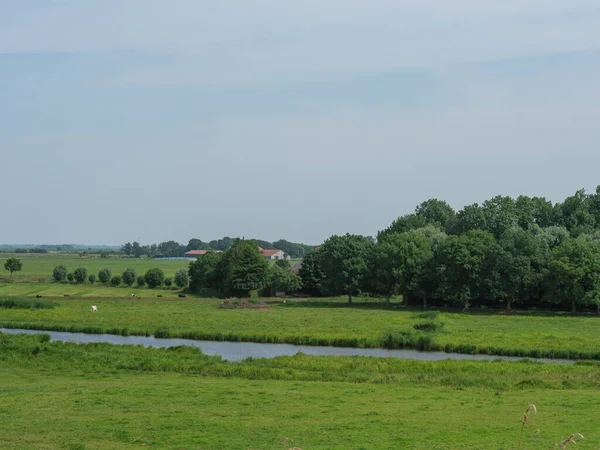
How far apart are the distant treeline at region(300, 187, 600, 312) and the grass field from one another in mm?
39322

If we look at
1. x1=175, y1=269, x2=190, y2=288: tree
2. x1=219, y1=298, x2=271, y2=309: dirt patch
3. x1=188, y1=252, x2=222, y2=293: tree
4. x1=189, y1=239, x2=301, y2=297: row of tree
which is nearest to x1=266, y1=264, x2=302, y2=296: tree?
x1=189, y1=239, x2=301, y2=297: row of tree

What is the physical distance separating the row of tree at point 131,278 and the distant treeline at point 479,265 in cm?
2730

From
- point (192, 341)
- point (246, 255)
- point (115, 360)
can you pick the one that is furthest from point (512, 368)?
point (246, 255)

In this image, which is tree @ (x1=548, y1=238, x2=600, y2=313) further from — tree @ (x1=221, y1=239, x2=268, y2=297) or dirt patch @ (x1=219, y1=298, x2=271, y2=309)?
tree @ (x1=221, y1=239, x2=268, y2=297)

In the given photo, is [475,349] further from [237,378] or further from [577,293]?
[577,293]

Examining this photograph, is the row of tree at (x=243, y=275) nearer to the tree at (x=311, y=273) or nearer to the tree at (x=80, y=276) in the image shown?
the tree at (x=311, y=273)

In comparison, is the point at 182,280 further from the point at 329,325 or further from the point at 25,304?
the point at 329,325

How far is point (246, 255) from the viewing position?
102500mm

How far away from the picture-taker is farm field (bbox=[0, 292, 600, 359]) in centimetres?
4816

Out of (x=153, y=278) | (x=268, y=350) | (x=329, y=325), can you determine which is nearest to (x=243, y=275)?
(x=153, y=278)

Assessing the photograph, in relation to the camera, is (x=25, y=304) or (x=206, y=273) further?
(x=206, y=273)

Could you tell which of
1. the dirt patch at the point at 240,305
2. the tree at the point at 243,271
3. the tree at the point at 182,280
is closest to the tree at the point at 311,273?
the tree at the point at 243,271

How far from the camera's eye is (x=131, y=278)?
12169cm

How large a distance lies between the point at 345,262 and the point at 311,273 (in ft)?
54.8
